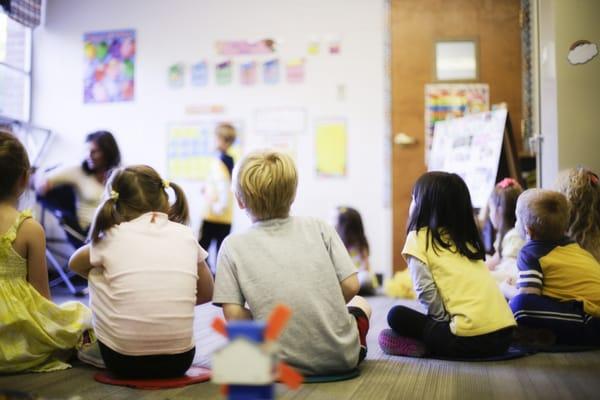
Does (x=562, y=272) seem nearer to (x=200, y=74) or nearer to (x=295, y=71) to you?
(x=295, y=71)

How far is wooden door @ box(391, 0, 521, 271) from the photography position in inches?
180

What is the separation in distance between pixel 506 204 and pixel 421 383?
4.88 feet

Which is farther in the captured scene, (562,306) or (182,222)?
(562,306)

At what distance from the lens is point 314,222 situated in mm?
1829

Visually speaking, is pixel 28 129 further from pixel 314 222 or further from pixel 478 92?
pixel 314 222

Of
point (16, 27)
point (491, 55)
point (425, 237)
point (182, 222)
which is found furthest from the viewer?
point (16, 27)

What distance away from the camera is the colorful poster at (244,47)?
16.7 feet

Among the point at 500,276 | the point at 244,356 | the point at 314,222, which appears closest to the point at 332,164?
the point at 500,276

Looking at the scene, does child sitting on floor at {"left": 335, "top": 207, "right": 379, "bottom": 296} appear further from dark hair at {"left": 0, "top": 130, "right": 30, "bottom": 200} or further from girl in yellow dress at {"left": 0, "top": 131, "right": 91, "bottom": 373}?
dark hair at {"left": 0, "top": 130, "right": 30, "bottom": 200}

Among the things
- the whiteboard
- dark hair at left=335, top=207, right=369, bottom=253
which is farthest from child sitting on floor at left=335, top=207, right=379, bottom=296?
the whiteboard

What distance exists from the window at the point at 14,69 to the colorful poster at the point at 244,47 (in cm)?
171

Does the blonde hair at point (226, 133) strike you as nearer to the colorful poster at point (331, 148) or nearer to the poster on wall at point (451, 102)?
the colorful poster at point (331, 148)

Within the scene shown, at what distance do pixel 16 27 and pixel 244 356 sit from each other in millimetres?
5310

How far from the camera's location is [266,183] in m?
1.75
